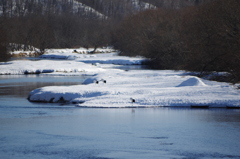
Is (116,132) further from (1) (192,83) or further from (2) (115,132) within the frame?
(1) (192,83)

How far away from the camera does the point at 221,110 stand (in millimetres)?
16703

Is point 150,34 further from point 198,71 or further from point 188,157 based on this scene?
point 188,157

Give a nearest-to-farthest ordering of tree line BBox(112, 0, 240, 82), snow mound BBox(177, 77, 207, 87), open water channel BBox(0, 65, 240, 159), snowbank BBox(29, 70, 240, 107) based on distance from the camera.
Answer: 1. open water channel BBox(0, 65, 240, 159)
2. snowbank BBox(29, 70, 240, 107)
3. snow mound BBox(177, 77, 207, 87)
4. tree line BBox(112, 0, 240, 82)

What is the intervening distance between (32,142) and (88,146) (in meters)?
1.47

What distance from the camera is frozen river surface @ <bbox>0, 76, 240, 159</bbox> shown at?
10.2 metres

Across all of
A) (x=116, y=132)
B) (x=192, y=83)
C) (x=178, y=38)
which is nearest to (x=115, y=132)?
(x=116, y=132)

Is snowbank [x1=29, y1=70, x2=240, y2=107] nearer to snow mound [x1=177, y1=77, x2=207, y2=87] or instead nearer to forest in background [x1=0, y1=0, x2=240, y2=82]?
snow mound [x1=177, y1=77, x2=207, y2=87]

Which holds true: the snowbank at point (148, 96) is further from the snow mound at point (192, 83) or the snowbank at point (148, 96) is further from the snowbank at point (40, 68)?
the snowbank at point (40, 68)

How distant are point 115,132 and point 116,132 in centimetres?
3

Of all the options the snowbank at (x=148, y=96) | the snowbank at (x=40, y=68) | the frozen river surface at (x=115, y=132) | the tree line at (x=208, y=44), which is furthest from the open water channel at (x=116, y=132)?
the snowbank at (x=40, y=68)

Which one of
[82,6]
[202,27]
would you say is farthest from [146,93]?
[82,6]

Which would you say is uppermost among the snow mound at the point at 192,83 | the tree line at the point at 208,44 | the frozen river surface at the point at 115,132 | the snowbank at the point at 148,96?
the tree line at the point at 208,44

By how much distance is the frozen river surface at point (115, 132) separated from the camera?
10211 millimetres

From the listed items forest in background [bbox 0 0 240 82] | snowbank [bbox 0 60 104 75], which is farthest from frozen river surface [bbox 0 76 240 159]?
snowbank [bbox 0 60 104 75]
